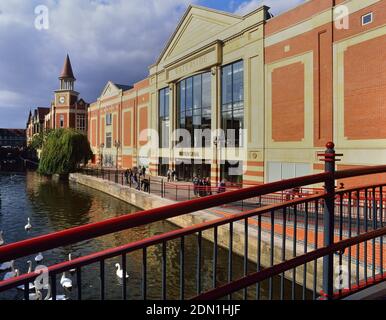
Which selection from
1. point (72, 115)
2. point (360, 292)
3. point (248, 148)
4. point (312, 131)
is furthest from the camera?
point (72, 115)

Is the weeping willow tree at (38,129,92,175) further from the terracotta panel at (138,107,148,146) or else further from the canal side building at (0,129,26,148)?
the canal side building at (0,129,26,148)

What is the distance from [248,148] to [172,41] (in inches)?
595

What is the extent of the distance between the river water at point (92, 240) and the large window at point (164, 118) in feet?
29.2

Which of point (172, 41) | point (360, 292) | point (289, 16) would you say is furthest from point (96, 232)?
point (172, 41)

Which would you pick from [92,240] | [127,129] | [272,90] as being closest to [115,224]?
[92,240]

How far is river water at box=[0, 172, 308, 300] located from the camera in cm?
950

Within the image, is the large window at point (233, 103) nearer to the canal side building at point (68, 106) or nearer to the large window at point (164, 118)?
the large window at point (164, 118)

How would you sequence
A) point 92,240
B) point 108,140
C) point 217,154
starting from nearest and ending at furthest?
1. point 92,240
2. point 217,154
3. point 108,140

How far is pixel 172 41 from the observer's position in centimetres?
3191

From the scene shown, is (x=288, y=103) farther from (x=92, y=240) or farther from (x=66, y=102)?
(x=66, y=102)

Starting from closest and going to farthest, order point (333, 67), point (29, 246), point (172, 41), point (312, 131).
Answer: point (29, 246), point (333, 67), point (312, 131), point (172, 41)

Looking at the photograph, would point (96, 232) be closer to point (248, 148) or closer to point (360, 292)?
point (360, 292)

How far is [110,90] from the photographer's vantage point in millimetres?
48719

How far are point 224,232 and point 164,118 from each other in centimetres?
2364
